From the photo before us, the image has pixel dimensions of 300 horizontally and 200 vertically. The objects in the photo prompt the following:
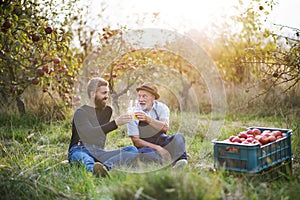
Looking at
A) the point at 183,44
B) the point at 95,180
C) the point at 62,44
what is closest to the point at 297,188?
the point at 95,180

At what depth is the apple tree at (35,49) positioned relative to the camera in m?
4.59

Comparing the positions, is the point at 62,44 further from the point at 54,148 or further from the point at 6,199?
the point at 6,199

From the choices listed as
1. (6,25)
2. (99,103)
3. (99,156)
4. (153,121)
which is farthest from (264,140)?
(6,25)

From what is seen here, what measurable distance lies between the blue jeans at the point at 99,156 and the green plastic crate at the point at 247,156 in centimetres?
111

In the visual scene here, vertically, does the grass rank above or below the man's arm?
below

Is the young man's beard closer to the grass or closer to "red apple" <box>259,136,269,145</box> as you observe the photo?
the grass

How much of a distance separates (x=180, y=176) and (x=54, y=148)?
2897 mm

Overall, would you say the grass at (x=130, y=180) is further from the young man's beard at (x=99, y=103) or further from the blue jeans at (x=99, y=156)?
the young man's beard at (x=99, y=103)

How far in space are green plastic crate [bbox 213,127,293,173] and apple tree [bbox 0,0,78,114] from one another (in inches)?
94.3

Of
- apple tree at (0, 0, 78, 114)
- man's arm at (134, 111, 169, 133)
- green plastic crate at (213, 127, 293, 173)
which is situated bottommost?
green plastic crate at (213, 127, 293, 173)

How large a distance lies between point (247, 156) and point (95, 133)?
1792mm

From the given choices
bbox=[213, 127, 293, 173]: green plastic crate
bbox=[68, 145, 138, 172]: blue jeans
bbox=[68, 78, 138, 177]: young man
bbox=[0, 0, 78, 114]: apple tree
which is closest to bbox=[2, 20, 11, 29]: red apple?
bbox=[0, 0, 78, 114]: apple tree

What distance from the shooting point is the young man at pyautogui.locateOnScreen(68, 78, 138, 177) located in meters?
4.06

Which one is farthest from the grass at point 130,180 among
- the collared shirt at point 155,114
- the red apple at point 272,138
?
the collared shirt at point 155,114
